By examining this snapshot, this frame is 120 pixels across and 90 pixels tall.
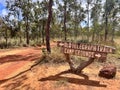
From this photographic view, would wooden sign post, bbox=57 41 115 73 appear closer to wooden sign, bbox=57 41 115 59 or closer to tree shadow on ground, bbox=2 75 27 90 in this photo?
wooden sign, bbox=57 41 115 59

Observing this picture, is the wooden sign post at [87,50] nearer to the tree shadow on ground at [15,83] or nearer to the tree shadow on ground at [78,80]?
the tree shadow on ground at [78,80]

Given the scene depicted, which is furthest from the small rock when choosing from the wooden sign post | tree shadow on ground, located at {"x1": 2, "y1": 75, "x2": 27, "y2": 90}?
tree shadow on ground, located at {"x1": 2, "y1": 75, "x2": 27, "y2": 90}

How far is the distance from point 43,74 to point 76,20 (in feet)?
117

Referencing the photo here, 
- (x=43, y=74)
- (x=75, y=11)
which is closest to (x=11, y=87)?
(x=43, y=74)

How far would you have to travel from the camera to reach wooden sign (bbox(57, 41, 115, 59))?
32.3 ft

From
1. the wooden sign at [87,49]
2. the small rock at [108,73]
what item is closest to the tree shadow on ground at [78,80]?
the small rock at [108,73]

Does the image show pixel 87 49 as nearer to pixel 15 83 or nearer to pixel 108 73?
pixel 108 73

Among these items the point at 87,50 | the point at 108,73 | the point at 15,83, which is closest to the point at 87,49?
the point at 87,50

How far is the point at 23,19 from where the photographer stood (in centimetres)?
3691

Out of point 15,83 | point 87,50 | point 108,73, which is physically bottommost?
point 15,83

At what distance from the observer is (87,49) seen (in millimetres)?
10336

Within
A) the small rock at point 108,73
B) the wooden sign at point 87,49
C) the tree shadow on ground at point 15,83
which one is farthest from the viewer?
the small rock at point 108,73

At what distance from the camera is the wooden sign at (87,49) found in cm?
984

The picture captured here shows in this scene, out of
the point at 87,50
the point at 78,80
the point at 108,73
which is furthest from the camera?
the point at 87,50
